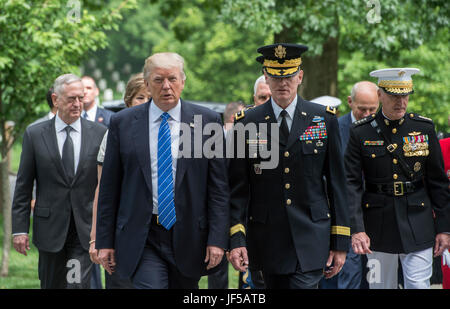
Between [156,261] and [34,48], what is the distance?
7140 mm

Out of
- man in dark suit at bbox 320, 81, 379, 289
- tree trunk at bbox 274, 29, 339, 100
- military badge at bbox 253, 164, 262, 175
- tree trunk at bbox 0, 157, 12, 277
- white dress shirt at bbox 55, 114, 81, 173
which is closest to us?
military badge at bbox 253, 164, 262, 175

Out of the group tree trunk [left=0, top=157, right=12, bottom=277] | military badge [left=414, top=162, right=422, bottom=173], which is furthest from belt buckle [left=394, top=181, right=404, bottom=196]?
tree trunk [left=0, top=157, right=12, bottom=277]

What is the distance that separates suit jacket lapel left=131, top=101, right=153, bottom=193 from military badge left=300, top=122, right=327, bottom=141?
3.76ft

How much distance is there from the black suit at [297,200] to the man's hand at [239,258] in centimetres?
5

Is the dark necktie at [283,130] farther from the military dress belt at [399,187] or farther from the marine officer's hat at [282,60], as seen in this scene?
the military dress belt at [399,187]

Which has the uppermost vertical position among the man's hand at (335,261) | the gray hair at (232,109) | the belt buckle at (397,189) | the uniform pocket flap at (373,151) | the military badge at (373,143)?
the gray hair at (232,109)

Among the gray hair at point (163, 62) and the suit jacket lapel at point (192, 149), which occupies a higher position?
the gray hair at point (163, 62)

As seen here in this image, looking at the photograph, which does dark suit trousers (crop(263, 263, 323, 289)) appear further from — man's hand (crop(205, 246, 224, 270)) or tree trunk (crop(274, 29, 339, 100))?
tree trunk (crop(274, 29, 339, 100))

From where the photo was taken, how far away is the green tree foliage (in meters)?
12.0

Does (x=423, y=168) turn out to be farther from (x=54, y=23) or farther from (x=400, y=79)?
(x=54, y=23)

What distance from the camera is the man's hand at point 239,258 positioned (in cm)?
614

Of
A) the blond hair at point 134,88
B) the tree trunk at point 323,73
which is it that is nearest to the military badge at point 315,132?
the blond hair at point 134,88

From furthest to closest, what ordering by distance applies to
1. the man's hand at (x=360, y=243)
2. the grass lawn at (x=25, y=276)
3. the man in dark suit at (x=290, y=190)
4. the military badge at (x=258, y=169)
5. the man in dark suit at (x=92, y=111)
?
the grass lawn at (x=25, y=276) < the man in dark suit at (x=92, y=111) < the man's hand at (x=360, y=243) < the military badge at (x=258, y=169) < the man in dark suit at (x=290, y=190)

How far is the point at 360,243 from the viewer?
7316 mm
